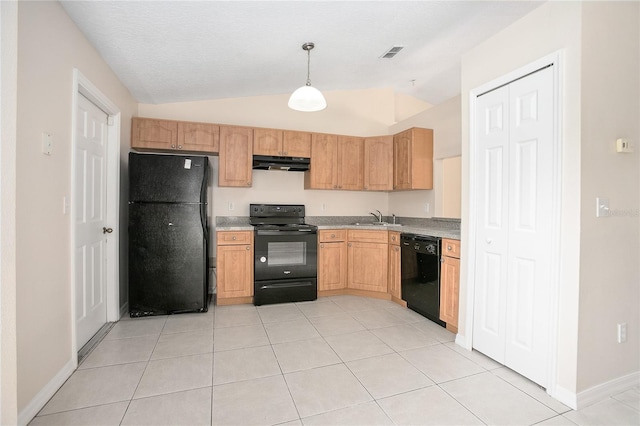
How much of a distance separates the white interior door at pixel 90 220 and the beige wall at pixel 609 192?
133 inches

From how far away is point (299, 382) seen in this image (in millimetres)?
2010

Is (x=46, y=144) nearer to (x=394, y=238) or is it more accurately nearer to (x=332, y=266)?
(x=332, y=266)

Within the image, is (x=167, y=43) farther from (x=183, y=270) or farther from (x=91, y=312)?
(x=91, y=312)

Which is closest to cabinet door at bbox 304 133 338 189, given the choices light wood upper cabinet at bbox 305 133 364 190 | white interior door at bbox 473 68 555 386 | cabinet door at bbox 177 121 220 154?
light wood upper cabinet at bbox 305 133 364 190

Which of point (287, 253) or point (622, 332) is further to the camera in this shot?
point (287, 253)

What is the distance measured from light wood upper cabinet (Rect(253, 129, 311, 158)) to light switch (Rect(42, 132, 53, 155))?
2214 mm

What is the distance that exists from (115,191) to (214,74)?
1531 mm

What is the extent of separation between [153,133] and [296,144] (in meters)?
1.70

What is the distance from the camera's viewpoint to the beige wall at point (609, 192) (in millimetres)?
1779

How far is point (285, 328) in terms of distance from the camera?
2.93 meters

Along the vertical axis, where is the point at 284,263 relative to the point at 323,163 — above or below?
below

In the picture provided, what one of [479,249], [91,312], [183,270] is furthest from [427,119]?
[91,312]

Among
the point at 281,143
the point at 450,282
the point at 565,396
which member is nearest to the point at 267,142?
the point at 281,143

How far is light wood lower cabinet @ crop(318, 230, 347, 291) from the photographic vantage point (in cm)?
395
